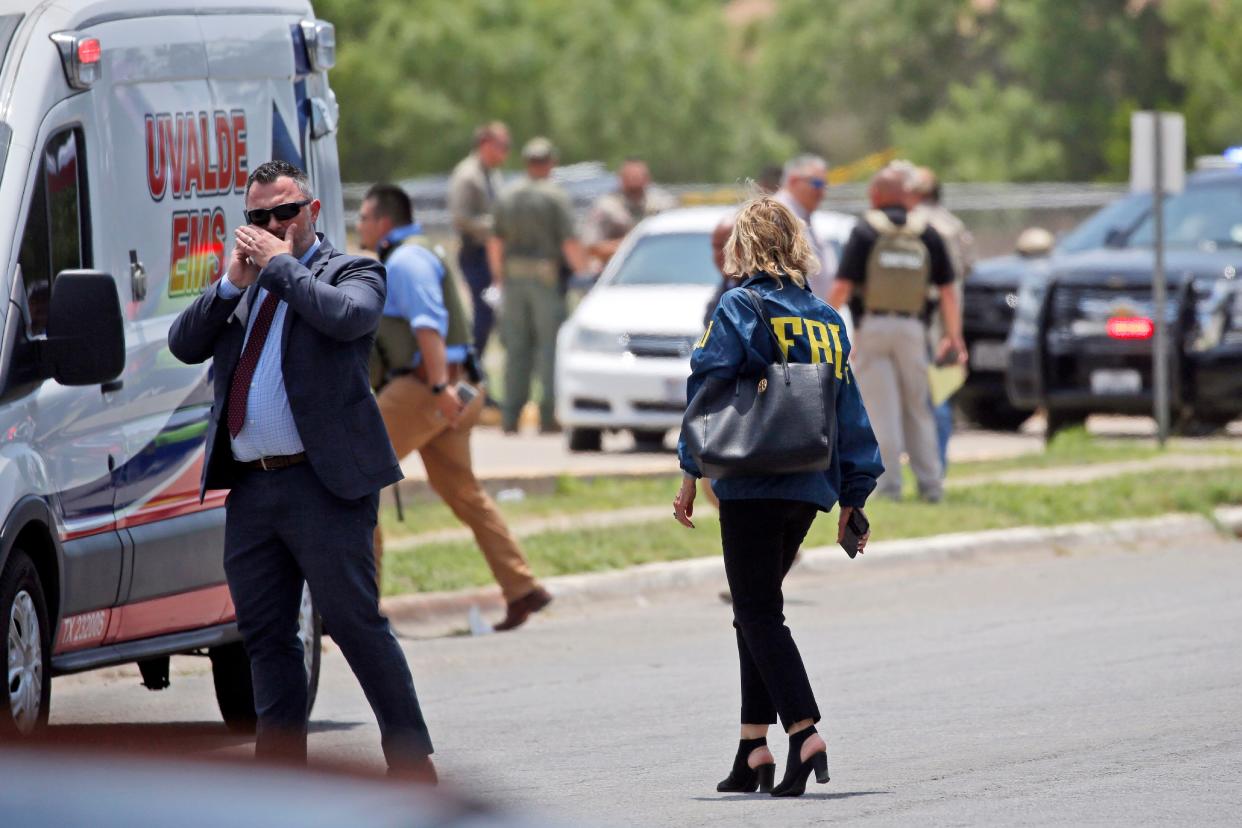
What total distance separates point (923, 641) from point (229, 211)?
3.59 m

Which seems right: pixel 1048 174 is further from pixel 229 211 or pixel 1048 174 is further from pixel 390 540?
pixel 229 211

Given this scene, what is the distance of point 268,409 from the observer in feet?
20.9

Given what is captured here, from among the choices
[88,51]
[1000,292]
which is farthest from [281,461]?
[1000,292]

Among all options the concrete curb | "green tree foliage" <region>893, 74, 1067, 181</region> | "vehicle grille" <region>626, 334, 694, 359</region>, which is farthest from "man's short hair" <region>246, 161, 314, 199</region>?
"green tree foliage" <region>893, 74, 1067, 181</region>

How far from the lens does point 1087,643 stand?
966 centimetres

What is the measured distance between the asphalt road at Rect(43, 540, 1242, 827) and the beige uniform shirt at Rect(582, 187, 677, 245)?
7.92 m

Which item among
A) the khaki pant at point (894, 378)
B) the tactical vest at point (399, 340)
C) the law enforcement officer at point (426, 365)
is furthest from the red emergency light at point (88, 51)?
the khaki pant at point (894, 378)

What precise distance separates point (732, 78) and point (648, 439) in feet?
157

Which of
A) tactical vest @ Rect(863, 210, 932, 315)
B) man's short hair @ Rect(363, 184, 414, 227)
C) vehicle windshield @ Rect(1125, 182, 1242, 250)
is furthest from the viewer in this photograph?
vehicle windshield @ Rect(1125, 182, 1242, 250)

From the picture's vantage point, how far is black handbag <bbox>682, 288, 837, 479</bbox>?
651 cm

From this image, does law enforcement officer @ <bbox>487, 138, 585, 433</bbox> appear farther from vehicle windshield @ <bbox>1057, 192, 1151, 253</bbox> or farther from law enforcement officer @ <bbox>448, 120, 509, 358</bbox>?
vehicle windshield @ <bbox>1057, 192, 1151, 253</bbox>

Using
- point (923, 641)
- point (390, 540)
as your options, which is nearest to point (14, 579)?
point (923, 641)

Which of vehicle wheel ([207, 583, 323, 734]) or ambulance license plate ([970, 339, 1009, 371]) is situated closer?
vehicle wheel ([207, 583, 323, 734])

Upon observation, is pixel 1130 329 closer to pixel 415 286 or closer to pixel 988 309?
pixel 988 309
